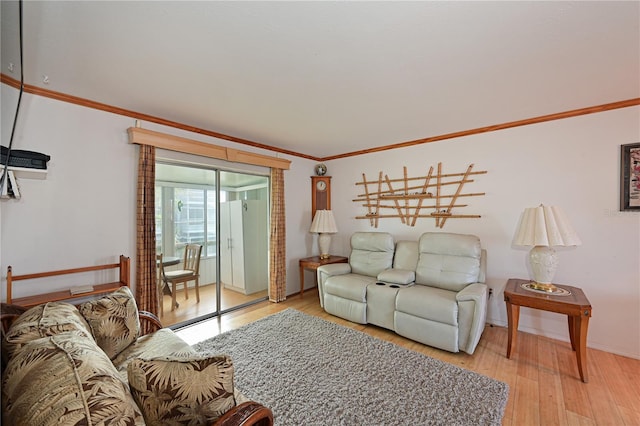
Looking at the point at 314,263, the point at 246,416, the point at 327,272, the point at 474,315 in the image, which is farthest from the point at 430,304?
the point at 246,416

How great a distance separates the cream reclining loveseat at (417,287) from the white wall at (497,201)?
0.57 metres

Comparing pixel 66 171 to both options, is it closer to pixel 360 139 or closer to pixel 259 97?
pixel 259 97

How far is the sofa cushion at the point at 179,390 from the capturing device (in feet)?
2.93

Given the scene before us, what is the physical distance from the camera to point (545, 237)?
2334 millimetres

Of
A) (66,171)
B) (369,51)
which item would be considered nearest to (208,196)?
(66,171)

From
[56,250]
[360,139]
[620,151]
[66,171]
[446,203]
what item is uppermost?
[360,139]

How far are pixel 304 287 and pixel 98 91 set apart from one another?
3.76 meters

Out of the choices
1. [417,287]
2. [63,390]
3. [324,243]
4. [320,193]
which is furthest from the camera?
[320,193]

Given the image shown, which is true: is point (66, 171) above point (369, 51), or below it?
below

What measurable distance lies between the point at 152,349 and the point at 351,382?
1.49 meters

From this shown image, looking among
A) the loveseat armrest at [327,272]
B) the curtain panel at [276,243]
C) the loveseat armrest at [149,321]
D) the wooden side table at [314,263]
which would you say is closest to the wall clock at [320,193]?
the curtain panel at [276,243]

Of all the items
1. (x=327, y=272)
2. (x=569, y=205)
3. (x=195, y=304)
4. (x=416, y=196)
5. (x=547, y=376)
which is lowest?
(x=547, y=376)

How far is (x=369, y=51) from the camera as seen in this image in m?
1.70

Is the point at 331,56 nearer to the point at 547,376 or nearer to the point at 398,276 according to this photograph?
the point at 398,276
